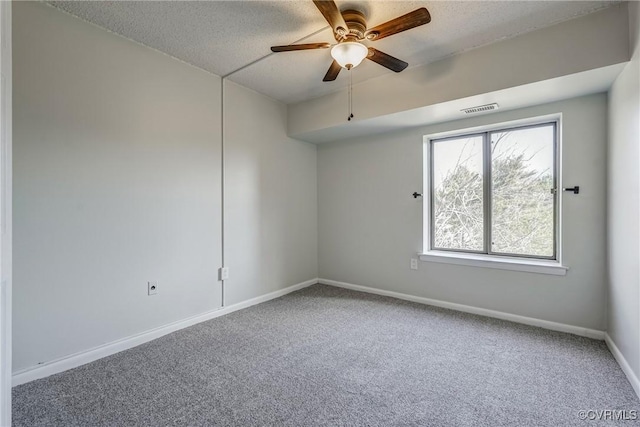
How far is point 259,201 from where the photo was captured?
11.6ft

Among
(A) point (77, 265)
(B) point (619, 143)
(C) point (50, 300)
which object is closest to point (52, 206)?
(A) point (77, 265)

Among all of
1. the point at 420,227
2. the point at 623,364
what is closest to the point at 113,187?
the point at 420,227

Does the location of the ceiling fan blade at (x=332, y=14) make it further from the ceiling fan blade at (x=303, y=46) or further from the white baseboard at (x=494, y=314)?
the white baseboard at (x=494, y=314)

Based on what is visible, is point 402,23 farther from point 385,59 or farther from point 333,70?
point 333,70

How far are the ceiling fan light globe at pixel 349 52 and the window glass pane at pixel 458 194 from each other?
72.5 inches

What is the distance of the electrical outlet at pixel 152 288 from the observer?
252 cm

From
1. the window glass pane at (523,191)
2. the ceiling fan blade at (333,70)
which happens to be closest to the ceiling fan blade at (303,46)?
the ceiling fan blade at (333,70)

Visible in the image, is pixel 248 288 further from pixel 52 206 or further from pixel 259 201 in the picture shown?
pixel 52 206

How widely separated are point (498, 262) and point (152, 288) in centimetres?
319

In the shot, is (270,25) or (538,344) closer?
(270,25)

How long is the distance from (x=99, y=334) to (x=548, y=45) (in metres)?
3.93

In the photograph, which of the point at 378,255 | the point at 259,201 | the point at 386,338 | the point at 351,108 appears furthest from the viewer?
the point at 378,255

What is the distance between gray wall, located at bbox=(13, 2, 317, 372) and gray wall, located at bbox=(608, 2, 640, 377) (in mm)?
3133

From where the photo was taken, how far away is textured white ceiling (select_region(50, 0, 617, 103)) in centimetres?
199
